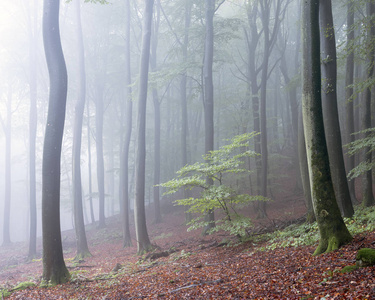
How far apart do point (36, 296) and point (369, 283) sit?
6278 millimetres

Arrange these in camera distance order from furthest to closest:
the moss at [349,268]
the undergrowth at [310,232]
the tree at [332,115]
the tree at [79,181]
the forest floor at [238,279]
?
1. the tree at [79,181]
2. the tree at [332,115]
3. the undergrowth at [310,232]
4. the moss at [349,268]
5. the forest floor at [238,279]

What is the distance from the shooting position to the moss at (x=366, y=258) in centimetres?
384

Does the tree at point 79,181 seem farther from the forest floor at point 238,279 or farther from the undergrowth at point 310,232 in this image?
the undergrowth at point 310,232

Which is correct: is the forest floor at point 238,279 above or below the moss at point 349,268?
below

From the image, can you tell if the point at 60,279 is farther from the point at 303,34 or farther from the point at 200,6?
the point at 200,6

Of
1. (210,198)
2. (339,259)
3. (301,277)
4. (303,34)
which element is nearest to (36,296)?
(210,198)

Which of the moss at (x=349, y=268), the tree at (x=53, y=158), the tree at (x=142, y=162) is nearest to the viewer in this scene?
the moss at (x=349, y=268)

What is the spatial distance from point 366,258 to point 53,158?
7045mm

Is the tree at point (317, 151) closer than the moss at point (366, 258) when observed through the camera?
No

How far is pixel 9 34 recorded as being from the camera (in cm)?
2120

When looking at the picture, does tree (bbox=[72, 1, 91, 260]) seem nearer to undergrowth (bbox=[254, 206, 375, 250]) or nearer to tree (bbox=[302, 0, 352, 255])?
undergrowth (bbox=[254, 206, 375, 250])

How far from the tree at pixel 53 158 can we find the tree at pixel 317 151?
611 cm

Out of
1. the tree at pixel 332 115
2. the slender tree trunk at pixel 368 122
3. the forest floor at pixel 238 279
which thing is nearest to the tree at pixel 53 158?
the forest floor at pixel 238 279

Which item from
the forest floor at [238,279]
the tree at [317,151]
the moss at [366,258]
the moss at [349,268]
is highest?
the tree at [317,151]
